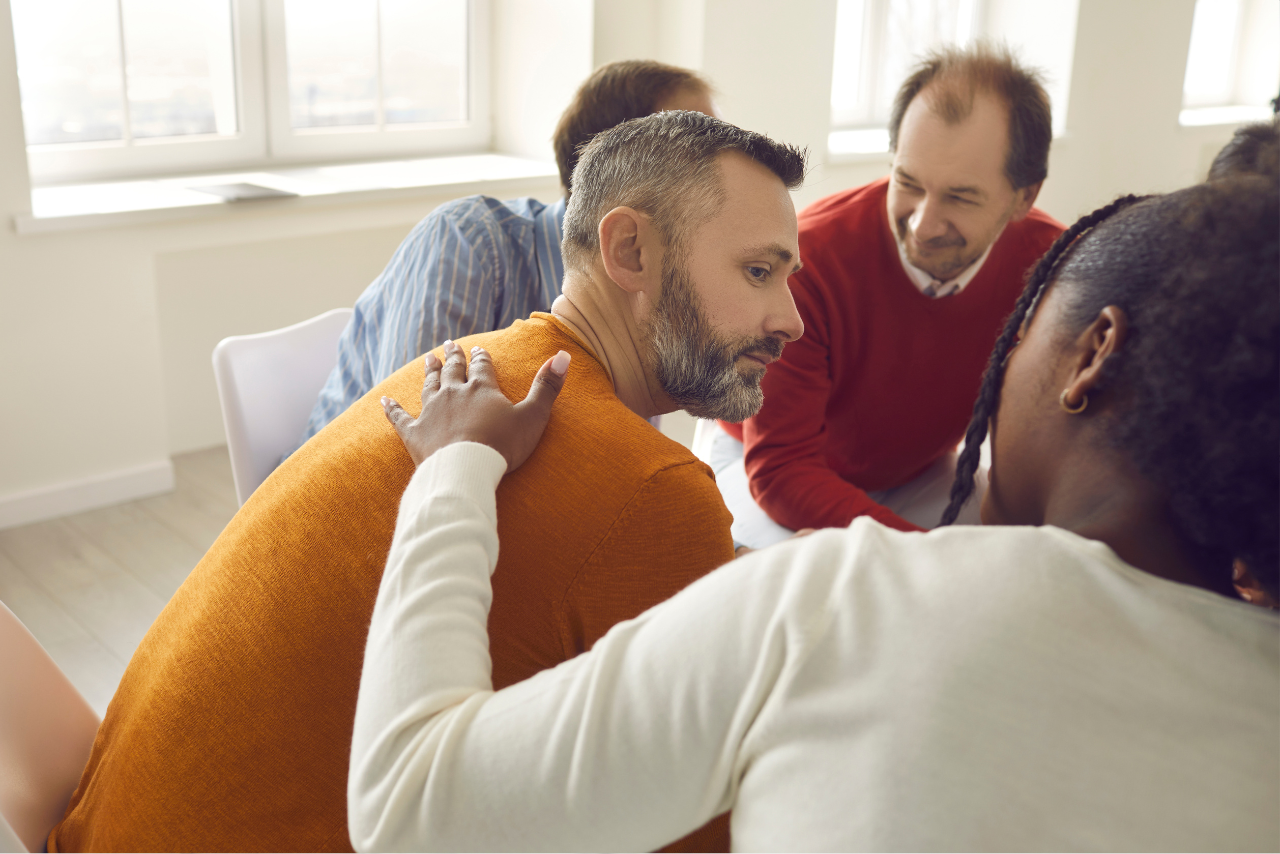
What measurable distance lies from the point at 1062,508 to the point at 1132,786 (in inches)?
8.1

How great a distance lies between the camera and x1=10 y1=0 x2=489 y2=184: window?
307cm

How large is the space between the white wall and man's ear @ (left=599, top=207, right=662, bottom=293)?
3.34ft

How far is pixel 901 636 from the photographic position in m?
0.58

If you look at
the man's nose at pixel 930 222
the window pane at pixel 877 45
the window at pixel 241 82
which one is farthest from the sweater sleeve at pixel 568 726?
the window pane at pixel 877 45

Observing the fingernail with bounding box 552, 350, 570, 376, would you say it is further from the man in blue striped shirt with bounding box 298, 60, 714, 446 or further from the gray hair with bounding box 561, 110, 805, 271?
the man in blue striped shirt with bounding box 298, 60, 714, 446

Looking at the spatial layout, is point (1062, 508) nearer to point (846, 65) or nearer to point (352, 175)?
point (352, 175)

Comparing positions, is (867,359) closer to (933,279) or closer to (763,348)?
(933,279)

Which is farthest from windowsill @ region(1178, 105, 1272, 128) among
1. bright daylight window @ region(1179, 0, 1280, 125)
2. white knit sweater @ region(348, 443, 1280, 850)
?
white knit sweater @ region(348, 443, 1280, 850)

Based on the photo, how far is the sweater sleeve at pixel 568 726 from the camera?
0.60m

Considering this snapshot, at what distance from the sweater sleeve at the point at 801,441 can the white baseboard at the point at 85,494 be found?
6.74ft

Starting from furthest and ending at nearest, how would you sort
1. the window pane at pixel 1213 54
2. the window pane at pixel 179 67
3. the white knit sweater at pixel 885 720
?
the window pane at pixel 1213 54 → the window pane at pixel 179 67 → the white knit sweater at pixel 885 720

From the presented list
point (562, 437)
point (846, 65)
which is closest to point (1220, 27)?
point (846, 65)

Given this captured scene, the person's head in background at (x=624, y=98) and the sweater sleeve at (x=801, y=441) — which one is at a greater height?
the person's head in background at (x=624, y=98)

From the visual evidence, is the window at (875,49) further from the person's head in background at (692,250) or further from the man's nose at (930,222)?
the person's head in background at (692,250)
